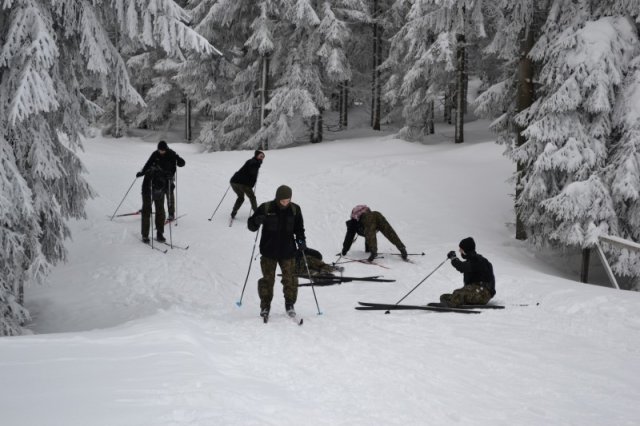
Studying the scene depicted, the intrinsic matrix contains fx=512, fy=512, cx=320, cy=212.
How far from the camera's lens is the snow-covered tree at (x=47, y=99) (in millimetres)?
7449

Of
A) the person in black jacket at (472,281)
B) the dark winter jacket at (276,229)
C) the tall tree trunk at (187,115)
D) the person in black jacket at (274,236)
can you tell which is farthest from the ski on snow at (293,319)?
the tall tree trunk at (187,115)

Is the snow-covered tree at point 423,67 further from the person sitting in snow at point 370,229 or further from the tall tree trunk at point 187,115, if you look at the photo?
the tall tree trunk at point 187,115

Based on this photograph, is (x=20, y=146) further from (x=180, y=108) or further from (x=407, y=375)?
→ (x=180, y=108)

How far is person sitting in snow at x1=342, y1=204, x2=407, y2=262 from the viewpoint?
12.9m


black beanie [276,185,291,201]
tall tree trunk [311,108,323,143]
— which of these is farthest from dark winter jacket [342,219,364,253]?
tall tree trunk [311,108,323,143]

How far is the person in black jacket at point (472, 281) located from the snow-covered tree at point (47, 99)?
5.72 metres

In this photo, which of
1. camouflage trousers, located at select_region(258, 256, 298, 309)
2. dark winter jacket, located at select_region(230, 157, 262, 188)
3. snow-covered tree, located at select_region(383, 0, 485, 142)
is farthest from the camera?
snow-covered tree, located at select_region(383, 0, 485, 142)

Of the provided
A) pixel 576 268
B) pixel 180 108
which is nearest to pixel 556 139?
pixel 576 268

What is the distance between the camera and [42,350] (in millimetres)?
5062

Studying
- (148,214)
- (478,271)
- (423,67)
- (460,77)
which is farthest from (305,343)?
(460,77)

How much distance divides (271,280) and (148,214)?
5.82 metres

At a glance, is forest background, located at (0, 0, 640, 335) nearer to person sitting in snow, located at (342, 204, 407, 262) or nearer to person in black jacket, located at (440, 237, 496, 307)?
person sitting in snow, located at (342, 204, 407, 262)

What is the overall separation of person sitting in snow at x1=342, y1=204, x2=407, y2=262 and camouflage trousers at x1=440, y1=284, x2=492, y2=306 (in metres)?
3.76

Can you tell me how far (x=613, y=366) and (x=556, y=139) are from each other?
7875mm
